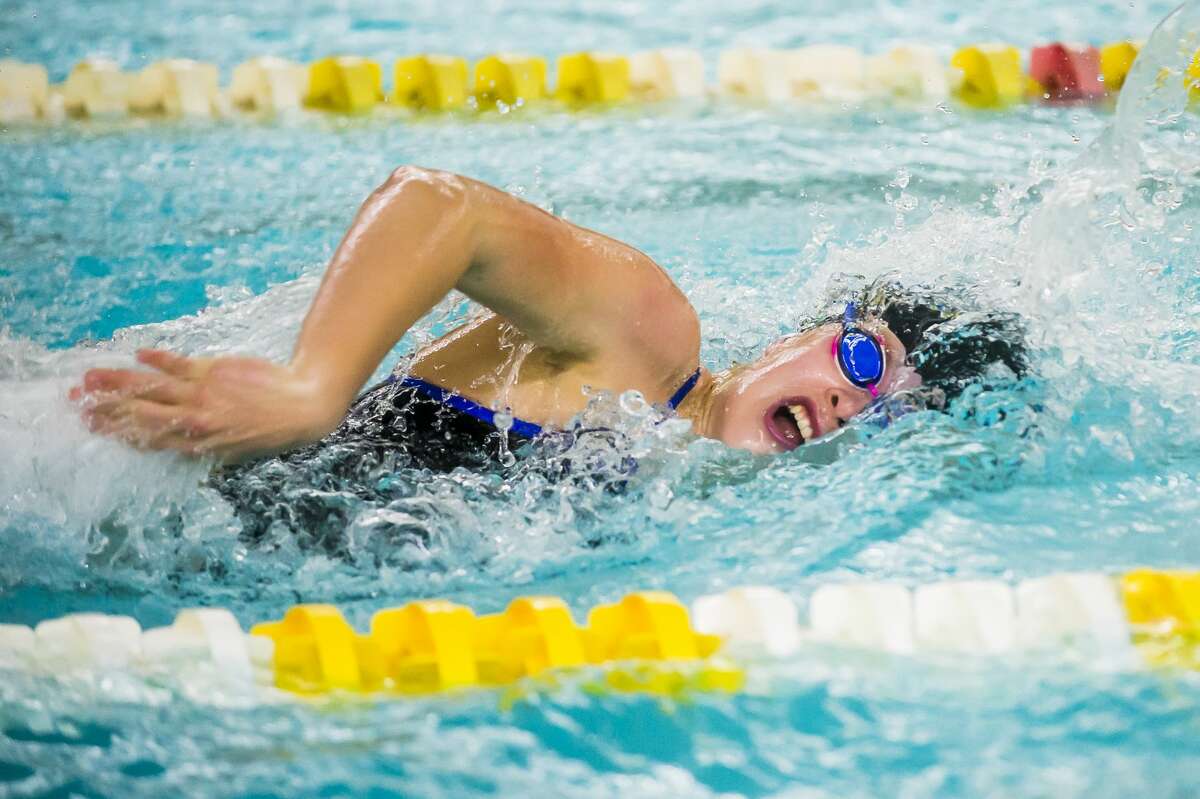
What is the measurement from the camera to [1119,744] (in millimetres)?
1674

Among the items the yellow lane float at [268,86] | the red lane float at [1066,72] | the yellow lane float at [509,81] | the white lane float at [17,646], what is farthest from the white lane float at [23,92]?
the red lane float at [1066,72]

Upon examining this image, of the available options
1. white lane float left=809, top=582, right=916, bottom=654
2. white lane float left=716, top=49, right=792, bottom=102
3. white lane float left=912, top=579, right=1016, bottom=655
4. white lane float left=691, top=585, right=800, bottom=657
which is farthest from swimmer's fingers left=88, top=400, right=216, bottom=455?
white lane float left=716, top=49, right=792, bottom=102

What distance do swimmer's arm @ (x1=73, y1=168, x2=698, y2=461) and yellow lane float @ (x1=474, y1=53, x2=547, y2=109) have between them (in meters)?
2.56

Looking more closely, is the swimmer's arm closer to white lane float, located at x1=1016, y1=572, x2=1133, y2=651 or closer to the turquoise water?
the turquoise water

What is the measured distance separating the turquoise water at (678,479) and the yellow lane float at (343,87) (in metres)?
0.15

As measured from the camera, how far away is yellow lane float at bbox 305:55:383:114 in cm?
448

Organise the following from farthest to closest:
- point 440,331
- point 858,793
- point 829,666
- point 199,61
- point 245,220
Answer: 1. point 199,61
2. point 245,220
3. point 440,331
4. point 829,666
5. point 858,793

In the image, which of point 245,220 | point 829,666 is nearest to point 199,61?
point 245,220

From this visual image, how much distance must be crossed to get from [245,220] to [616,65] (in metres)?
1.49

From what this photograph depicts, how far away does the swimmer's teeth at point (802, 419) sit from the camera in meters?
2.31

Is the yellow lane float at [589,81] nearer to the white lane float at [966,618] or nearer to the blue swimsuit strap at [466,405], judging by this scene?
the blue swimsuit strap at [466,405]

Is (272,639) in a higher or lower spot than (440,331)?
lower

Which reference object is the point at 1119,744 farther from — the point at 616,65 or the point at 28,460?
the point at 616,65

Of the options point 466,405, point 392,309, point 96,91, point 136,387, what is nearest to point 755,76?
point 96,91
